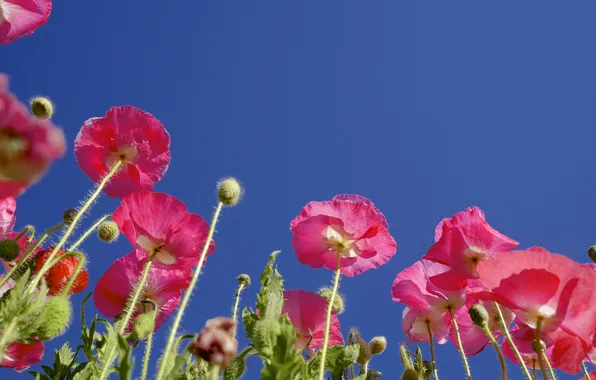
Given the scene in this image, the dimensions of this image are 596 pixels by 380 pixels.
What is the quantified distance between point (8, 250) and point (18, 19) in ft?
2.29

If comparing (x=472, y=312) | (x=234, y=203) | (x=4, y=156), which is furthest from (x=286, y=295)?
(x=4, y=156)

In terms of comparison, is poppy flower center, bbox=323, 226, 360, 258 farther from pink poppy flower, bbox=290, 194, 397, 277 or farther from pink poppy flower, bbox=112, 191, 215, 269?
pink poppy flower, bbox=112, 191, 215, 269

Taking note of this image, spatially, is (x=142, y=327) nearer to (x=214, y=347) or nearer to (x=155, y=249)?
(x=155, y=249)

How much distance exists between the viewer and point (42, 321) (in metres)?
1.10

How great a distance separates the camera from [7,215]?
197cm

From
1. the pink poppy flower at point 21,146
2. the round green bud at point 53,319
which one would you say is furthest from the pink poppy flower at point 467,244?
the pink poppy flower at point 21,146

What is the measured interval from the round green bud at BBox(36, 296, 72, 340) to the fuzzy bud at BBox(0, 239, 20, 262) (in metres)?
0.71

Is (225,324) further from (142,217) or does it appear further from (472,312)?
(472,312)

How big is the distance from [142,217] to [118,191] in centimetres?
30

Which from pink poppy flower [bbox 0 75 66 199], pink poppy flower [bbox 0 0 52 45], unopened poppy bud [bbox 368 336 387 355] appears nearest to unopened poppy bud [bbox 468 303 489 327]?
unopened poppy bud [bbox 368 336 387 355]

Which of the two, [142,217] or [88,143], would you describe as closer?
[142,217]

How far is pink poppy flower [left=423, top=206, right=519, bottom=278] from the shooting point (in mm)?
1886

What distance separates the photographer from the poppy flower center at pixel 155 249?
1.77m

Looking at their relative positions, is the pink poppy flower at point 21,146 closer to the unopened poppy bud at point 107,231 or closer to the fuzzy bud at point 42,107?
the fuzzy bud at point 42,107
